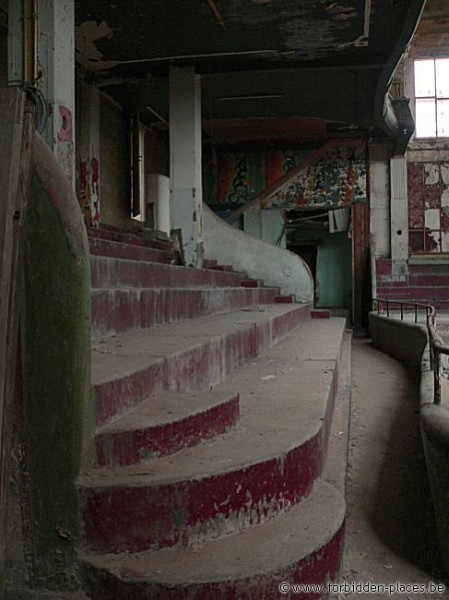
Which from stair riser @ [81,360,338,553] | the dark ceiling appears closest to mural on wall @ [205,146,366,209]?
the dark ceiling

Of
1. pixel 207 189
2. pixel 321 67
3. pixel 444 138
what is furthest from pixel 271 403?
pixel 444 138

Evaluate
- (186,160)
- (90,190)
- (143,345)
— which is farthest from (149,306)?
(90,190)

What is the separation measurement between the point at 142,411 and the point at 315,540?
2.33ft

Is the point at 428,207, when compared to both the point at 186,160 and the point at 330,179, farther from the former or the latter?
the point at 186,160

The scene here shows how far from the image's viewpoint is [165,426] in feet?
6.43

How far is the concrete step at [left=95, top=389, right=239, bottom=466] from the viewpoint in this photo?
1.83 m

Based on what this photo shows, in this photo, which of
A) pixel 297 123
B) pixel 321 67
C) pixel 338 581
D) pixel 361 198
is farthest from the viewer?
pixel 361 198

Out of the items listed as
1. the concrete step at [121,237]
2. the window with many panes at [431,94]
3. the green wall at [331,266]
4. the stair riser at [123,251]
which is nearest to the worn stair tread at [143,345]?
the stair riser at [123,251]

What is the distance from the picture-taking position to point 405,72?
45.3 ft

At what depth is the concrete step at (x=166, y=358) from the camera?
2023 mm

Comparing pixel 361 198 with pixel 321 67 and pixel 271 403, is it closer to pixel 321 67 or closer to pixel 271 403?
pixel 321 67

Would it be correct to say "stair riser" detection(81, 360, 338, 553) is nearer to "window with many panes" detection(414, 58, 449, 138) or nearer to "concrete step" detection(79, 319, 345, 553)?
"concrete step" detection(79, 319, 345, 553)

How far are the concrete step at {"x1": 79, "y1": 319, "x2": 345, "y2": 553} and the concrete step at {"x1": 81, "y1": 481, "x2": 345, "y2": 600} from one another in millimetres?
46

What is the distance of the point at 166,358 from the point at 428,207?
11945mm
